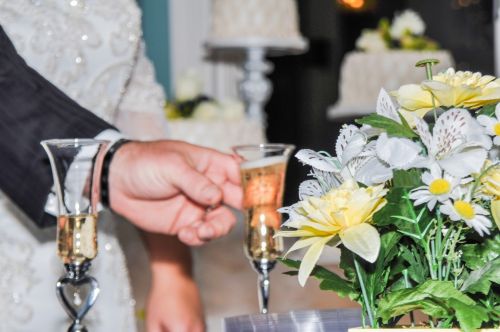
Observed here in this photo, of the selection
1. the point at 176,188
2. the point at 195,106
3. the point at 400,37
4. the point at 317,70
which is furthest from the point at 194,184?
the point at 317,70

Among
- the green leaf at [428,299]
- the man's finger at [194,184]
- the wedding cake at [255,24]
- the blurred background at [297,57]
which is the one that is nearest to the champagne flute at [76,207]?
the man's finger at [194,184]

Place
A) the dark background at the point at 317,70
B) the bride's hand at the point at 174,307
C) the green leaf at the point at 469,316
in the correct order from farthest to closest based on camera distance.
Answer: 1. the dark background at the point at 317,70
2. the bride's hand at the point at 174,307
3. the green leaf at the point at 469,316

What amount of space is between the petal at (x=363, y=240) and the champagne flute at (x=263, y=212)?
1.56 ft

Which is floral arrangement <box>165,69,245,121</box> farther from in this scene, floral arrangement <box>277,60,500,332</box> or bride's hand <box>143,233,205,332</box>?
floral arrangement <box>277,60,500,332</box>

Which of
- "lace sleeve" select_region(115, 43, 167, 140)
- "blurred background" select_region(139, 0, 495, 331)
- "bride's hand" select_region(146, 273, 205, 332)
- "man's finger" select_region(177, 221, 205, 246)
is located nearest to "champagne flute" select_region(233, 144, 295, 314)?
"man's finger" select_region(177, 221, 205, 246)

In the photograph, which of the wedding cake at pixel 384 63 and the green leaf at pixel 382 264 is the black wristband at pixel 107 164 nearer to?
the green leaf at pixel 382 264

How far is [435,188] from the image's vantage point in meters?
0.78

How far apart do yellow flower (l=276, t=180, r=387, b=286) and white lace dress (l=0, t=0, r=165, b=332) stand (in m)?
0.99

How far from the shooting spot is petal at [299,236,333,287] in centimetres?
80

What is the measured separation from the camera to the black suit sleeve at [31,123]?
1.39 metres

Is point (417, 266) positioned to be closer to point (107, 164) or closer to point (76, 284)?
point (76, 284)

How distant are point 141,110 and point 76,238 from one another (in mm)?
798

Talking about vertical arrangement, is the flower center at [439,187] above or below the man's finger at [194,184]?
below

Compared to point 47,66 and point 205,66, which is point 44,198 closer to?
point 47,66
